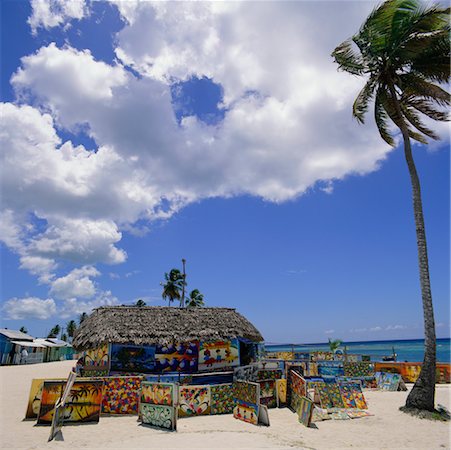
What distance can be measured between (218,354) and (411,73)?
1411 cm

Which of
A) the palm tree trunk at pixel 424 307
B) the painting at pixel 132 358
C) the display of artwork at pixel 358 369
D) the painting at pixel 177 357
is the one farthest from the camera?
the display of artwork at pixel 358 369

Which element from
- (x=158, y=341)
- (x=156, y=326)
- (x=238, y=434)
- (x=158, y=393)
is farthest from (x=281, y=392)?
(x=156, y=326)

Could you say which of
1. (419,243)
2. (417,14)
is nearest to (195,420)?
(419,243)

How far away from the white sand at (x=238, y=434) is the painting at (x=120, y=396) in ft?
1.11

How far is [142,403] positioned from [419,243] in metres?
10.6

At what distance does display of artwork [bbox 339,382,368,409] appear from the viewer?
476 inches

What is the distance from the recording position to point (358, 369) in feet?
61.2

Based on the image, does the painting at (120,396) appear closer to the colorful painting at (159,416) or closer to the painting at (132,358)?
the colorful painting at (159,416)

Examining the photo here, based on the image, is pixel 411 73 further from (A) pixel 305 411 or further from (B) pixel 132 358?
(B) pixel 132 358

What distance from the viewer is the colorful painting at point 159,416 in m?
9.53

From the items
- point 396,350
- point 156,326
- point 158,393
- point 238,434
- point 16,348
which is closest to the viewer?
point 238,434

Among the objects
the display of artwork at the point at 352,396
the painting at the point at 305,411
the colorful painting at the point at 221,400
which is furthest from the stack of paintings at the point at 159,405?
the display of artwork at the point at 352,396

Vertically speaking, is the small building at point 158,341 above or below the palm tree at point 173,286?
below

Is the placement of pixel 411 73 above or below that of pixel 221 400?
above
